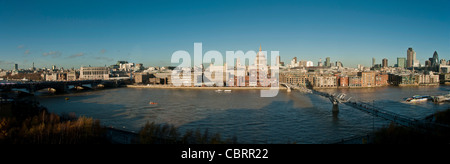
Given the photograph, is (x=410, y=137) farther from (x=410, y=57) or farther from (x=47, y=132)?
(x=410, y=57)

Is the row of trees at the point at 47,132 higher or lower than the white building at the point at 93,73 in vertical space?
lower

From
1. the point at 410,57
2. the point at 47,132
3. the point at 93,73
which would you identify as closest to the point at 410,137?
the point at 47,132

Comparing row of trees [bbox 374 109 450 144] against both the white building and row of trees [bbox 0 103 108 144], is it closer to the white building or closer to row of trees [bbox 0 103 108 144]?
row of trees [bbox 0 103 108 144]

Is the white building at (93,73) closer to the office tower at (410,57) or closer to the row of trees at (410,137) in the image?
the row of trees at (410,137)

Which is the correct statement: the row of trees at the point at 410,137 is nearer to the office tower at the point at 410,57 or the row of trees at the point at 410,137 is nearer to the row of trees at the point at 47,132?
the row of trees at the point at 47,132

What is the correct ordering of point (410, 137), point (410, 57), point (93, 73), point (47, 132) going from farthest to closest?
point (410, 57) → point (93, 73) → point (47, 132) → point (410, 137)

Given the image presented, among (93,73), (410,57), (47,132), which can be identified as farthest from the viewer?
(410,57)

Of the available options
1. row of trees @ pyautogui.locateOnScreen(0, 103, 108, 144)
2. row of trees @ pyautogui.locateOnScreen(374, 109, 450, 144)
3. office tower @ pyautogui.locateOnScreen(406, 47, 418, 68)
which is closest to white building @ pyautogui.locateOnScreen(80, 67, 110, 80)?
row of trees @ pyautogui.locateOnScreen(0, 103, 108, 144)

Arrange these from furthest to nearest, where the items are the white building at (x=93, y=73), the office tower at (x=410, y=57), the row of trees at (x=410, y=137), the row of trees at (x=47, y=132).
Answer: the office tower at (x=410, y=57), the white building at (x=93, y=73), the row of trees at (x=47, y=132), the row of trees at (x=410, y=137)

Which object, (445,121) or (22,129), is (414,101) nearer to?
(445,121)

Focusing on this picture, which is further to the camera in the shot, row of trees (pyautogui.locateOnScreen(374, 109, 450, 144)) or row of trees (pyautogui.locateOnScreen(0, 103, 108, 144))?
row of trees (pyautogui.locateOnScreen(0, 103, 108, 144))

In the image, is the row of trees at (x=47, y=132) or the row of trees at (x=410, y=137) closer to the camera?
the row of trees at (x=410, y=137)

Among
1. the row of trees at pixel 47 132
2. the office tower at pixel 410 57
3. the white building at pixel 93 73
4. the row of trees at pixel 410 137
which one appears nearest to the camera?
the row of trees at pixel 410 137

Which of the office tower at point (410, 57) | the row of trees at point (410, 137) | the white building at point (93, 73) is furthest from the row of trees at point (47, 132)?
the office tower at point (410, 57)
